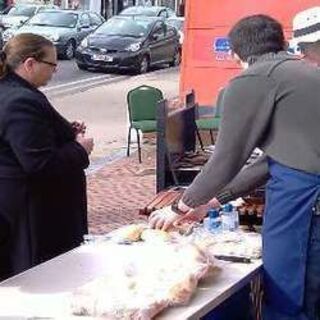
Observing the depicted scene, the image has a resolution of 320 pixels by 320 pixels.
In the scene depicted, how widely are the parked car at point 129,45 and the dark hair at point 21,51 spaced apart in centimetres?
2030

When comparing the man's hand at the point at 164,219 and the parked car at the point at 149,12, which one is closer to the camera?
the man's hand at the point at 164,219

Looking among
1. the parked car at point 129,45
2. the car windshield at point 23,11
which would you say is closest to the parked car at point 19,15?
the car windshield at point 23,11

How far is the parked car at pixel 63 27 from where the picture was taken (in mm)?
28516

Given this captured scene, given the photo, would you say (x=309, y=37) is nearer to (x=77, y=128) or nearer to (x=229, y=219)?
(x=229, y=219)

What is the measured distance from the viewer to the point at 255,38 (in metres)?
3.84

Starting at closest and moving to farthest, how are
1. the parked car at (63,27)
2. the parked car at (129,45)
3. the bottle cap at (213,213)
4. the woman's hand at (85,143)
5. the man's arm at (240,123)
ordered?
the man's arm at (240,123) → the bottle cap at (213,213) → the woman's hand at (85,143) → the parked car at (129,45) → the parked car at (63,27)

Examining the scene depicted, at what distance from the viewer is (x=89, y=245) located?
439 cm

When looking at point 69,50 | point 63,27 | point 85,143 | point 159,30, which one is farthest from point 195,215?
point 63,27

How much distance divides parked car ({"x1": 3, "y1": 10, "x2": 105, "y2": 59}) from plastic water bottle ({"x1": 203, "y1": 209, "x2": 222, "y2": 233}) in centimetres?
2352

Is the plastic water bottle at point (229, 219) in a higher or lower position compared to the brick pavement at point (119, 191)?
higher

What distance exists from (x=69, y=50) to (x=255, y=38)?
25.8 meters

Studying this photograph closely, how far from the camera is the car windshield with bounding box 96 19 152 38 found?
26172 mm

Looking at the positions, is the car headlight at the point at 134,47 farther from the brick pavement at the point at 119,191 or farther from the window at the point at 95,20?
the brick pavement at the point at 119,191

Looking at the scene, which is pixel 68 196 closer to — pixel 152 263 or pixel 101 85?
pixel 152 263
